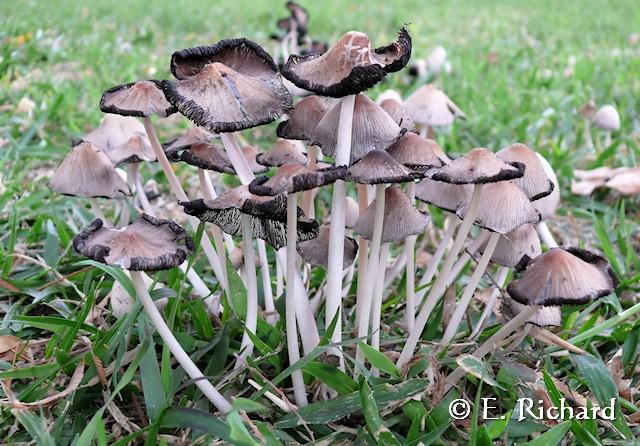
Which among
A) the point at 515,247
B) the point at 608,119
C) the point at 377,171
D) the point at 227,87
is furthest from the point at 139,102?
the point at 608,119

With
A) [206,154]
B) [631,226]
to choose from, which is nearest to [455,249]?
[206,154]

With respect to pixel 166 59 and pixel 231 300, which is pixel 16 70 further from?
pixel 231 300

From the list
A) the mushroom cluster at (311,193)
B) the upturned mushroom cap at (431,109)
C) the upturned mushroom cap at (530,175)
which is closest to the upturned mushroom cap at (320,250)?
the mushroom cluster at (311,193)

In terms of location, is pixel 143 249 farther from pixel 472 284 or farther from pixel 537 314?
pixel 537 314

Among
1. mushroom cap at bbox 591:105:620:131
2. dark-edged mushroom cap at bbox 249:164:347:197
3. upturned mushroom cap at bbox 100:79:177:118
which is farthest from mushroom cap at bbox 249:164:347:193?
mushroom cap at bbox 591:105:620:131

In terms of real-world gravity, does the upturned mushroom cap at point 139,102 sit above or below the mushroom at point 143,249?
above

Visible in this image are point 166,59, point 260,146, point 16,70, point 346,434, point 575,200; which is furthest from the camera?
point 166,59

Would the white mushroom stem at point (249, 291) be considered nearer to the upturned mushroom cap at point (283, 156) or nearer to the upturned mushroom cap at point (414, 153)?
the upturned mushroom cap at point (283, 156)
